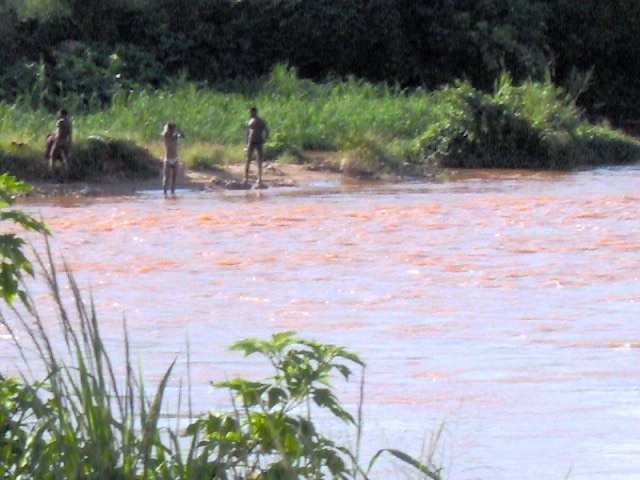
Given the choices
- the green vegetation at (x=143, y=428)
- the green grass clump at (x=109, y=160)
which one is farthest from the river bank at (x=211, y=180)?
the green vegetation at (x=143, y=428)

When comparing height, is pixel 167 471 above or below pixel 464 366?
above

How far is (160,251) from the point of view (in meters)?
18.0

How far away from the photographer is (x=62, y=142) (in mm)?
24484

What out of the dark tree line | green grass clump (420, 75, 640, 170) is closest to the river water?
green grass clump (420, 75, 640, 170)

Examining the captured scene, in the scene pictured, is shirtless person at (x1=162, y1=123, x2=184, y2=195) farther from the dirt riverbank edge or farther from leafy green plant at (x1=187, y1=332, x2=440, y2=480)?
leafy green plant at (x1=187, y1=332, x2=440, y2=480)

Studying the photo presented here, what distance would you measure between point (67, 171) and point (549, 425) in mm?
18365

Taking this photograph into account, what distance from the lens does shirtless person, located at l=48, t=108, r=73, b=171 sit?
936 inches

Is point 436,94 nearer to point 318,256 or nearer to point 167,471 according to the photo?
point 318,256

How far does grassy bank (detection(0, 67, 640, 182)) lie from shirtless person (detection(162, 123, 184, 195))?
275 cm

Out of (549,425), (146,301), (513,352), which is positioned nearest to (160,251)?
(146,301)

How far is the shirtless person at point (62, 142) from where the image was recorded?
78.0ft

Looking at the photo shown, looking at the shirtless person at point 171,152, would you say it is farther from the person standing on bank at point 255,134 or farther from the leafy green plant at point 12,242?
the leafy green plant at point 12,242

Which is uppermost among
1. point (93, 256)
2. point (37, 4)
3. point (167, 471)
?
point (37, 4)

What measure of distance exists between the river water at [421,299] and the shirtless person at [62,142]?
41.4 inches
